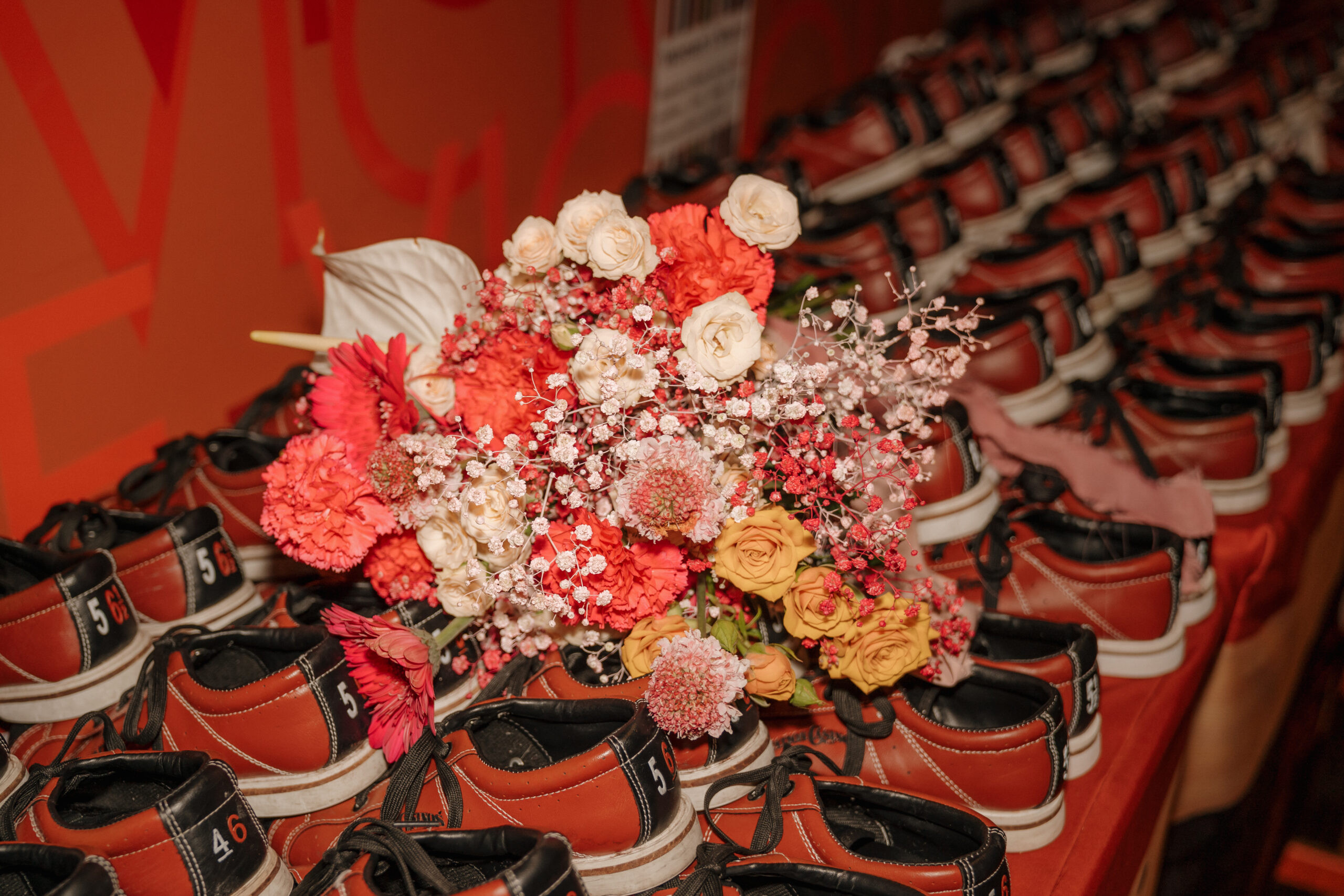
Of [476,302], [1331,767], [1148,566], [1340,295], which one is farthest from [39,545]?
[1331,767]

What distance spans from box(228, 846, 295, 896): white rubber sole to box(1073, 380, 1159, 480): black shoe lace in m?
1.65

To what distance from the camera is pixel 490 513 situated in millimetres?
Answer: 1241

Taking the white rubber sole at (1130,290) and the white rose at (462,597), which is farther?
the white rubber sole at (1130,290)

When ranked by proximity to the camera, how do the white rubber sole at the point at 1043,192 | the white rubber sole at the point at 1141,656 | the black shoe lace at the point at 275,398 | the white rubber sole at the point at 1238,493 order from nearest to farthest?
the white rubber sole at the point at 1141,656, the black shoe lace at the point at 275,398, the white rubber sole at the point at 1238,493, the white rubber sole at the point at 1043,192

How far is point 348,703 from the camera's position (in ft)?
4.24

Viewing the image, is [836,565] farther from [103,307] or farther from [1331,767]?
[1331,767]

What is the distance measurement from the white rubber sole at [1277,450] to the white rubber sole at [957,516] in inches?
31.3

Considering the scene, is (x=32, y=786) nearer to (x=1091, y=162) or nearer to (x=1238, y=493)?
(x=1238, y=493)

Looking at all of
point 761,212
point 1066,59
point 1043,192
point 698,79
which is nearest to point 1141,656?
point 761,212

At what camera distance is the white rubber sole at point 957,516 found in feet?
5.54

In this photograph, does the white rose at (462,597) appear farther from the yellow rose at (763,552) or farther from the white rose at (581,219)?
the white rose at (581,219)

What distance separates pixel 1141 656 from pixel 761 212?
1010 millimetres

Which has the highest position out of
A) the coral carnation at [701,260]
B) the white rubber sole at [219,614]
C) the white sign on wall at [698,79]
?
the white sign on wall at [698,79]

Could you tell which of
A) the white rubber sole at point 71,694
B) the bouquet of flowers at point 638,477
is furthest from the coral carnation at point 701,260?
the white rubber sole at point 71,694
